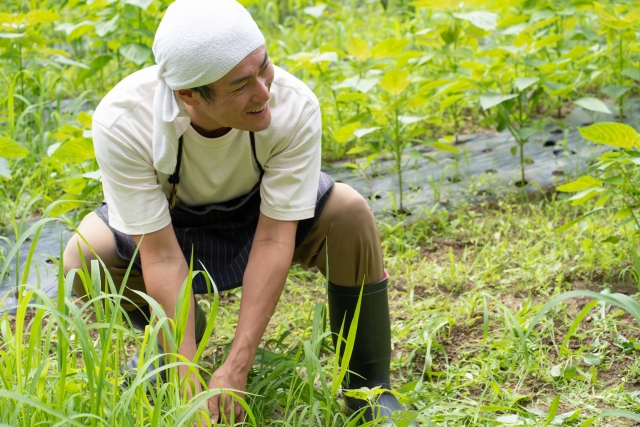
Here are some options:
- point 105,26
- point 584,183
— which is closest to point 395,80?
point 584,183

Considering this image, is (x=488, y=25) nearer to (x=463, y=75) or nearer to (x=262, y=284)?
(x=463, y=75)

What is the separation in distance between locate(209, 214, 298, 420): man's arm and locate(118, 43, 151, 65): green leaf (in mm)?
1425

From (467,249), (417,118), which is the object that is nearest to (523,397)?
(467,249)

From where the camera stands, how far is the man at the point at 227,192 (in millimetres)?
1451

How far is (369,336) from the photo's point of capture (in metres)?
1.74

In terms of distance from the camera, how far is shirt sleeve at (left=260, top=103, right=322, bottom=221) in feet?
5.30

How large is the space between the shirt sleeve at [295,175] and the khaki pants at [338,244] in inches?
3.0

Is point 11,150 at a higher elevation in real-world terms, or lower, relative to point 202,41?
lower

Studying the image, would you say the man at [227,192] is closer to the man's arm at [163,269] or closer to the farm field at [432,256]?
the man's arm at [163,269]

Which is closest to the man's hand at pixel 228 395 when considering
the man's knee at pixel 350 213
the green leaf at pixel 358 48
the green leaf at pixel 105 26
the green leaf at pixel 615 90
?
the man's knee at pixel 350 213

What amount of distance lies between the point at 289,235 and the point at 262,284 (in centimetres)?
12

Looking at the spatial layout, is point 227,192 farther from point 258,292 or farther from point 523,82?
point 523,82

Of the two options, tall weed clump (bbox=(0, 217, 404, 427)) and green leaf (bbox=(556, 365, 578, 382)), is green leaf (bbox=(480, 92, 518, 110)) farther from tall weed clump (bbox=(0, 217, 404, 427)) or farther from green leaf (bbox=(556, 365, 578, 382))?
tall weed clump (bbox=(0, 217, 404, 427))

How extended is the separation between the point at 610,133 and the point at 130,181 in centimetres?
106
